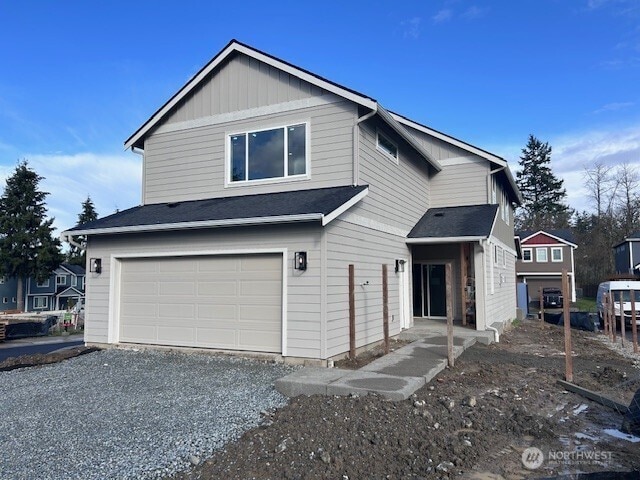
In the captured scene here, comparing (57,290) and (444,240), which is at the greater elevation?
(444,240)

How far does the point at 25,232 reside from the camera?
42.1 metres

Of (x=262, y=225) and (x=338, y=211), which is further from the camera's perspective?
(x=262, y=225)

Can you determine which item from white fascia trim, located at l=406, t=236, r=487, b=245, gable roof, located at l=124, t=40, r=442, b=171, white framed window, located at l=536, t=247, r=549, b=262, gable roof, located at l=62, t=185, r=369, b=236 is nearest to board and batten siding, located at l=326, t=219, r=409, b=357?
gable roof, located at l=62, t=185, r=369, b=236

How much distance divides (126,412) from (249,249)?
402cm

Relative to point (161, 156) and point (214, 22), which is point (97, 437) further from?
point (214, 22)

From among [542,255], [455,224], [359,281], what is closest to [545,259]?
[542,255]

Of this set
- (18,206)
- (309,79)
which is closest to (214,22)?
(309,79)

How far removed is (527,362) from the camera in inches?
390

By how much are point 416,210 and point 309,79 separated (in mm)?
5925

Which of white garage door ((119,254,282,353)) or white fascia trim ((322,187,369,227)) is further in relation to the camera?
white garage door ((119,254,282,353))

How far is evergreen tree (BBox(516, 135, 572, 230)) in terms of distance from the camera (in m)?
53.8

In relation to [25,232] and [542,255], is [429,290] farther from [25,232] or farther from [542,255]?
[25,232]

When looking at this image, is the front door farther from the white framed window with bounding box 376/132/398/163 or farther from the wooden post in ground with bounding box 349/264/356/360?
the wooden post in ground with bounding box 349/264/356/360

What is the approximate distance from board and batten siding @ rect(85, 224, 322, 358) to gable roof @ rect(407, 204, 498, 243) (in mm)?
5276
